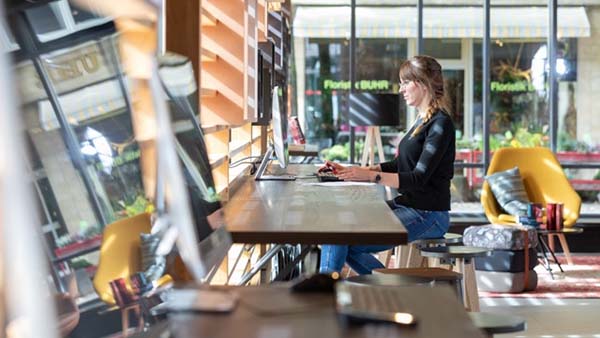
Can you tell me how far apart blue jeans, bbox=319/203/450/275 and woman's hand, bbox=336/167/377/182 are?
27 centimetres

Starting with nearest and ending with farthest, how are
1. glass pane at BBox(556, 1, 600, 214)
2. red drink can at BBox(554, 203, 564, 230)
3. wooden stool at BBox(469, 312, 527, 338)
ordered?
wooden stool at BBox(469, 312, 527, 338) < red drink can at BBox(554, 203, 564, 230) < glass pane at BBox(556, 1, 600, 214)

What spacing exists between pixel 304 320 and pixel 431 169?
3.44 m

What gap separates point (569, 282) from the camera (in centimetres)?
776

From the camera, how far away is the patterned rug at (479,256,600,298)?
715cm

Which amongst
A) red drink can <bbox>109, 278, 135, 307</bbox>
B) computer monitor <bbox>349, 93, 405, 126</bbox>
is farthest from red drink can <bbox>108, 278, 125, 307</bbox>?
computer monitor <bbox>349, 93, 405, 126</bbox>

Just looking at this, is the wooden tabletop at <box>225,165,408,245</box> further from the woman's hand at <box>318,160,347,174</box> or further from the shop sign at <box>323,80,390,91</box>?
the shop sign at <box>323,80,390,91</box>

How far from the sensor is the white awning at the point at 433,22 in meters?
10.2

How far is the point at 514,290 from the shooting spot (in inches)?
283

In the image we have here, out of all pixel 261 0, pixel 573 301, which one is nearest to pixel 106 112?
pixel 261 0

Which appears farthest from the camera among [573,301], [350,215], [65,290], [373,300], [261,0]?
[573,301]

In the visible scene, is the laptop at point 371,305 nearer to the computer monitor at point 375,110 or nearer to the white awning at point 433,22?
the computer monitor at point 375,110

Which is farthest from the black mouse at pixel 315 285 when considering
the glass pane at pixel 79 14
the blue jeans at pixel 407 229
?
the blue jeans at pixel 407 229

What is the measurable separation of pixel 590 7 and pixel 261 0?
4984 millimetres

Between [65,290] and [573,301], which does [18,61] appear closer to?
[65,290]
